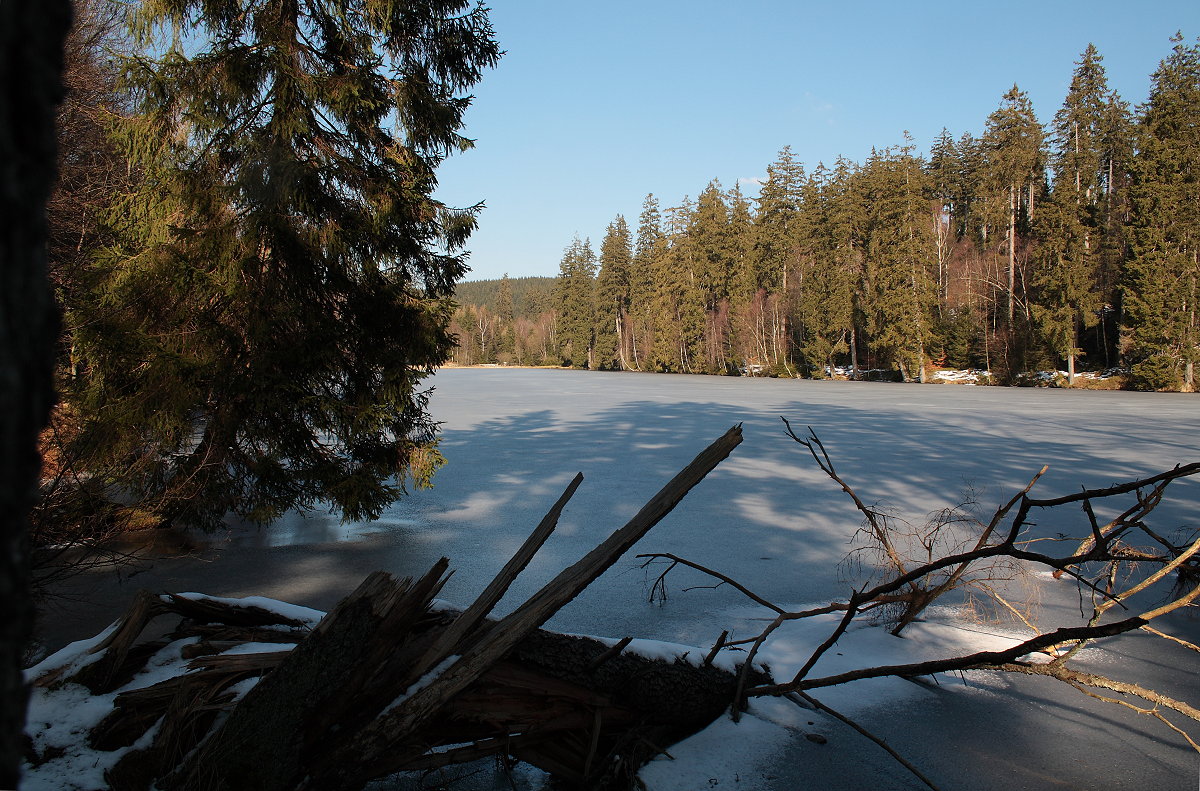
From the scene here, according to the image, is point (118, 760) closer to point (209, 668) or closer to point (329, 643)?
point (209, 668)

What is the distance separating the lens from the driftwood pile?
6.17 feet

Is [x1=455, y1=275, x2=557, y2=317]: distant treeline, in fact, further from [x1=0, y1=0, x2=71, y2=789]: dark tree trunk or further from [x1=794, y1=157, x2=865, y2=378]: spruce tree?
[x1=0, y1=0, x2=71, y2=789]: dark tree trunk

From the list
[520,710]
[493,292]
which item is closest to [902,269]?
[520,710]

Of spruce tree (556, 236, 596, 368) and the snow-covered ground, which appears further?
spruce tree (556, 236, 596, 368)

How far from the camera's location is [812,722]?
2.93 m

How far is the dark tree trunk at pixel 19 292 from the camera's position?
588mm

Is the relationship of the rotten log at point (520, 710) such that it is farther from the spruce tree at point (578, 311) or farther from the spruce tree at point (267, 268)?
the spruce tree at point (578, 311)

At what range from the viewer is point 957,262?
4278 centimetres

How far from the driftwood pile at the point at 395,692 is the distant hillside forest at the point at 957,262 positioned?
3245 cm

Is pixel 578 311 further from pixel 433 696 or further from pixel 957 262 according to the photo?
pixel 433 696

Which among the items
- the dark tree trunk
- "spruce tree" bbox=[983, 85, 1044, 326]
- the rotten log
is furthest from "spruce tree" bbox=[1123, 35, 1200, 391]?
the dark tree trunk

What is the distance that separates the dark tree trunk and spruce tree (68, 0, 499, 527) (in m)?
5.28

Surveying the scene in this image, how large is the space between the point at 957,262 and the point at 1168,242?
50.7 ft

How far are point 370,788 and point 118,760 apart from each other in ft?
2.47
